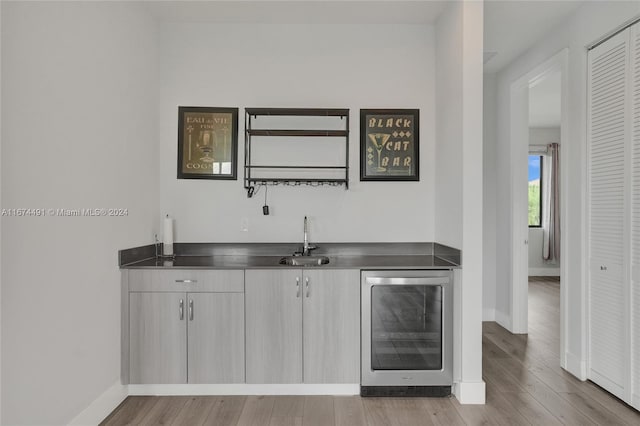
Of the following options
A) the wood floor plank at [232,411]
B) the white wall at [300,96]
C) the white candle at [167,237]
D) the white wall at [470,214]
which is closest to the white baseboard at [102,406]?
the wood floor plank at [232,411]

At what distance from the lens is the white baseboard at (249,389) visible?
2.50 m

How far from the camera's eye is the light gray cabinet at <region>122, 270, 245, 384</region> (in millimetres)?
2477

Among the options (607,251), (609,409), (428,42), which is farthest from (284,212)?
(609,409)

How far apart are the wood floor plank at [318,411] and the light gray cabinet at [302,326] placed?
0.38 feet

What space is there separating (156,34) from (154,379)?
2613mm

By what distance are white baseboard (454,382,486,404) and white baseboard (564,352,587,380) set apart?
2.94 ft

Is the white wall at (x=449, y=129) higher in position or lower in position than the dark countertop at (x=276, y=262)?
higher

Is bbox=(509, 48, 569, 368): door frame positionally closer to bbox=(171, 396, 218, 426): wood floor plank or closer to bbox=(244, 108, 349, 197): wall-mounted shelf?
bbox=(244, 108, 349, 197): wall-mounted shelf

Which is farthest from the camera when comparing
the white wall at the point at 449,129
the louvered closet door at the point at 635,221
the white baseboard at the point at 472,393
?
the white wall at the point at 449,129

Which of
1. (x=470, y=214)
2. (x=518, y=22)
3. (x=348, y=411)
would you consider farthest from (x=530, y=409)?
(x=518, y=22)

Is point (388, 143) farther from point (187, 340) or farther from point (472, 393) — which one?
point (187, 340)

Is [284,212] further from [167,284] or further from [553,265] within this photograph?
[553,265]

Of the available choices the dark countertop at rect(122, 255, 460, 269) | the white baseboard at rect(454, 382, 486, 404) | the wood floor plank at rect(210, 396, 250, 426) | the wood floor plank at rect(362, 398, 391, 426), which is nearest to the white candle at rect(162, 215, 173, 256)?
the dark countertop at rect(122, 255, 460, 269)

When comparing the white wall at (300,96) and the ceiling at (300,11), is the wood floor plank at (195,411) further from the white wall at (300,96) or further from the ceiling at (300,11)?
the ceiling at (300,11)
